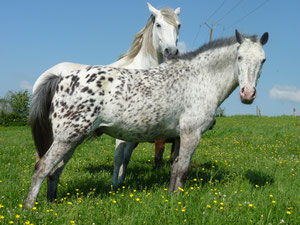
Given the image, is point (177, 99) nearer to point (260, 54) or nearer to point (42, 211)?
point (260, 54)

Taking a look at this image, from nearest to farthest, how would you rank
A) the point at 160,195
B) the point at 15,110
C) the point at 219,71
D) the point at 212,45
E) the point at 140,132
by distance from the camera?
the point at 140,132 → the point at 160,195 → the point at 219,71 → the point at 212,45 → the point at 15,110

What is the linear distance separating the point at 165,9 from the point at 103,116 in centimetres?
381

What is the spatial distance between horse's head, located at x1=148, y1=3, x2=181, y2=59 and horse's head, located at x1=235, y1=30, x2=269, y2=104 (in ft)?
5.61

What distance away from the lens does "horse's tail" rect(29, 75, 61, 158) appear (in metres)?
4.33

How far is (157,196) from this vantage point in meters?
4.25

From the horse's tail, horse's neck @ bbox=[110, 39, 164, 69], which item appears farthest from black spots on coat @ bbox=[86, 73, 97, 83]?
horse's neck @ bbox=[110, 39, 164, 69]

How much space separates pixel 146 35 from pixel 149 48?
41 centimetres

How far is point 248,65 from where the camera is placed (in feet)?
13.8

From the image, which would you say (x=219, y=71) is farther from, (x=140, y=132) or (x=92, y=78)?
(x=92, y=78)

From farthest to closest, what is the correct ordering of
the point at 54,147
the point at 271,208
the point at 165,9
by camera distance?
the point at 165,9 → the point at 54,147 → the point at 271,208

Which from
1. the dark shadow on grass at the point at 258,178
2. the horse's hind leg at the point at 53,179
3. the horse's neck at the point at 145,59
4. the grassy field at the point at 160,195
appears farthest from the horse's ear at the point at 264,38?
the horse's hind leg at the point at 53,179

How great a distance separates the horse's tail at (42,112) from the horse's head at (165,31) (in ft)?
8.34

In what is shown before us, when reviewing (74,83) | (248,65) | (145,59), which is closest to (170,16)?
(145,59)

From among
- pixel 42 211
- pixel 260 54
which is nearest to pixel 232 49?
pixel 260 54
